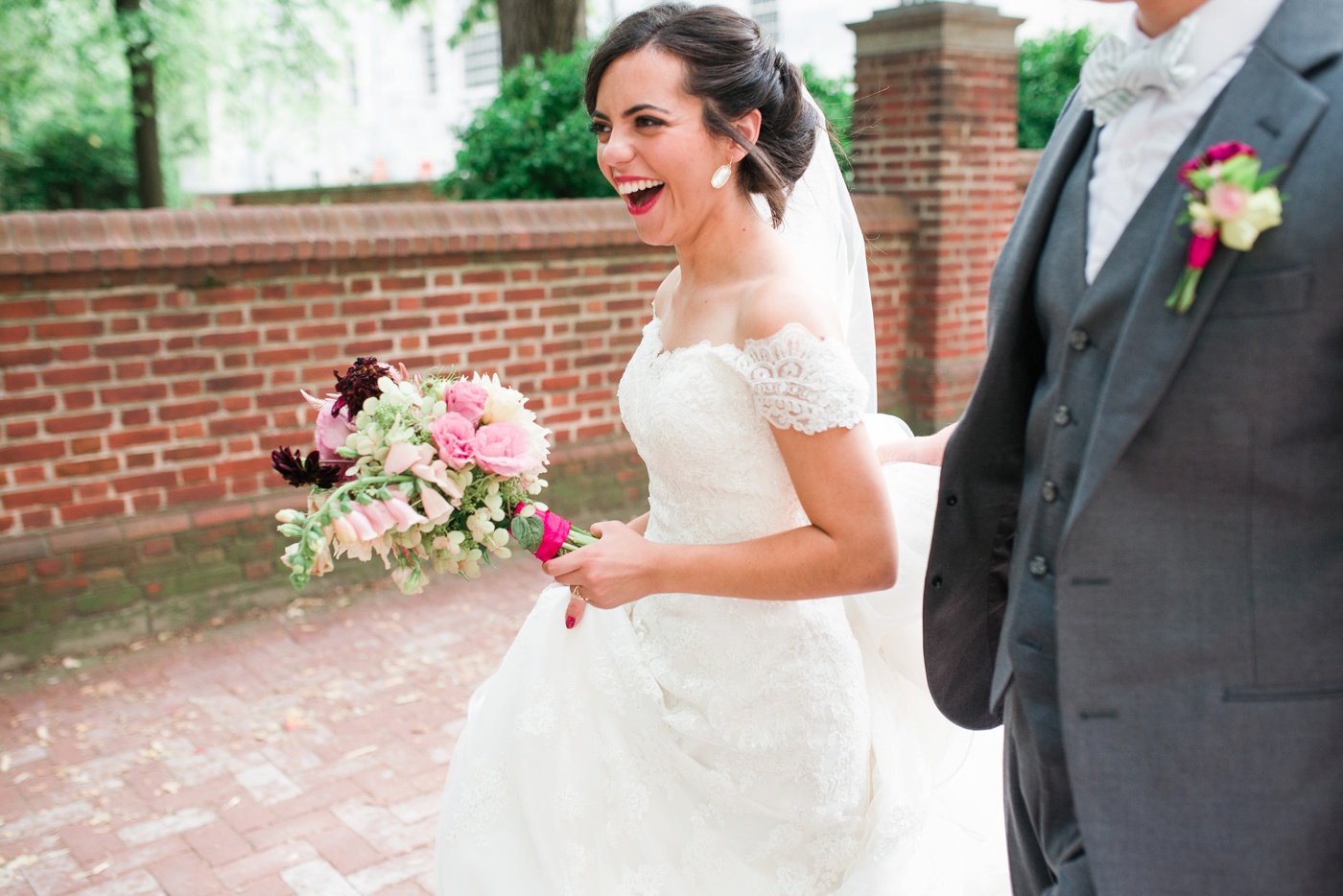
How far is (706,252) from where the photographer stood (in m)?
2.32

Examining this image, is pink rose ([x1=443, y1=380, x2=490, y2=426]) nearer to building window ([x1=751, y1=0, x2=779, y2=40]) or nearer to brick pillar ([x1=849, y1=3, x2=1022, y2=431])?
brick pillar ([x1=849, y1=3, x2=1022, y2=431])

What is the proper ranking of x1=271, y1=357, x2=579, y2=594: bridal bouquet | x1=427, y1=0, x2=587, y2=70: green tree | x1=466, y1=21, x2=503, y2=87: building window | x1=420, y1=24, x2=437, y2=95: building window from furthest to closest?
x1=420, y1=24, x2=437, y2=95: building window → x1=466, y1=21, x2=503, y2=87: building window → x1=427, y1=0, x2=587, y2=70: green tree → x1=271, y1=357, x2=579, y2=594: bridal bouquet

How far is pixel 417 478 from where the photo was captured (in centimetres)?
199

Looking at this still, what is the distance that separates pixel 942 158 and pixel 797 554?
555 centimetres

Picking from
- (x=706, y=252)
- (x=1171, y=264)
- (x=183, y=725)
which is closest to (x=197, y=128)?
(x=183, y=725)

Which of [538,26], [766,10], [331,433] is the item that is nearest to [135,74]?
[538,26]

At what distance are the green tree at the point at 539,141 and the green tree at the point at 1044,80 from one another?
2645 mm

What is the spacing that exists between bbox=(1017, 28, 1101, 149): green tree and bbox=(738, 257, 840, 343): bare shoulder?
7.81m

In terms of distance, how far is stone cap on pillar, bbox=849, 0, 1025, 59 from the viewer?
6824 millimetres

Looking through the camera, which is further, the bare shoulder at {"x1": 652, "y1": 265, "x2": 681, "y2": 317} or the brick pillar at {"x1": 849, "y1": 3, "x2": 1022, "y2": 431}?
the brick pillar at {"x1": 849, "y1": 3, "x2": 1022, "y2": 431}

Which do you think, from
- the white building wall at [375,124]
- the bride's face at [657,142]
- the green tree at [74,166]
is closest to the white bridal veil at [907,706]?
the bride's face at [657,142]

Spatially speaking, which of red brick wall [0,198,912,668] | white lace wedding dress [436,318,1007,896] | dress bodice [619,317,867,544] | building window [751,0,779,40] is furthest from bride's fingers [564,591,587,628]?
building window [751,0,779,40]

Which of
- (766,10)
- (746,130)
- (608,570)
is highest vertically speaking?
(766,10)

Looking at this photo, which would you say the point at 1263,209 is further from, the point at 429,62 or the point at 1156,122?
the point at 429,62
